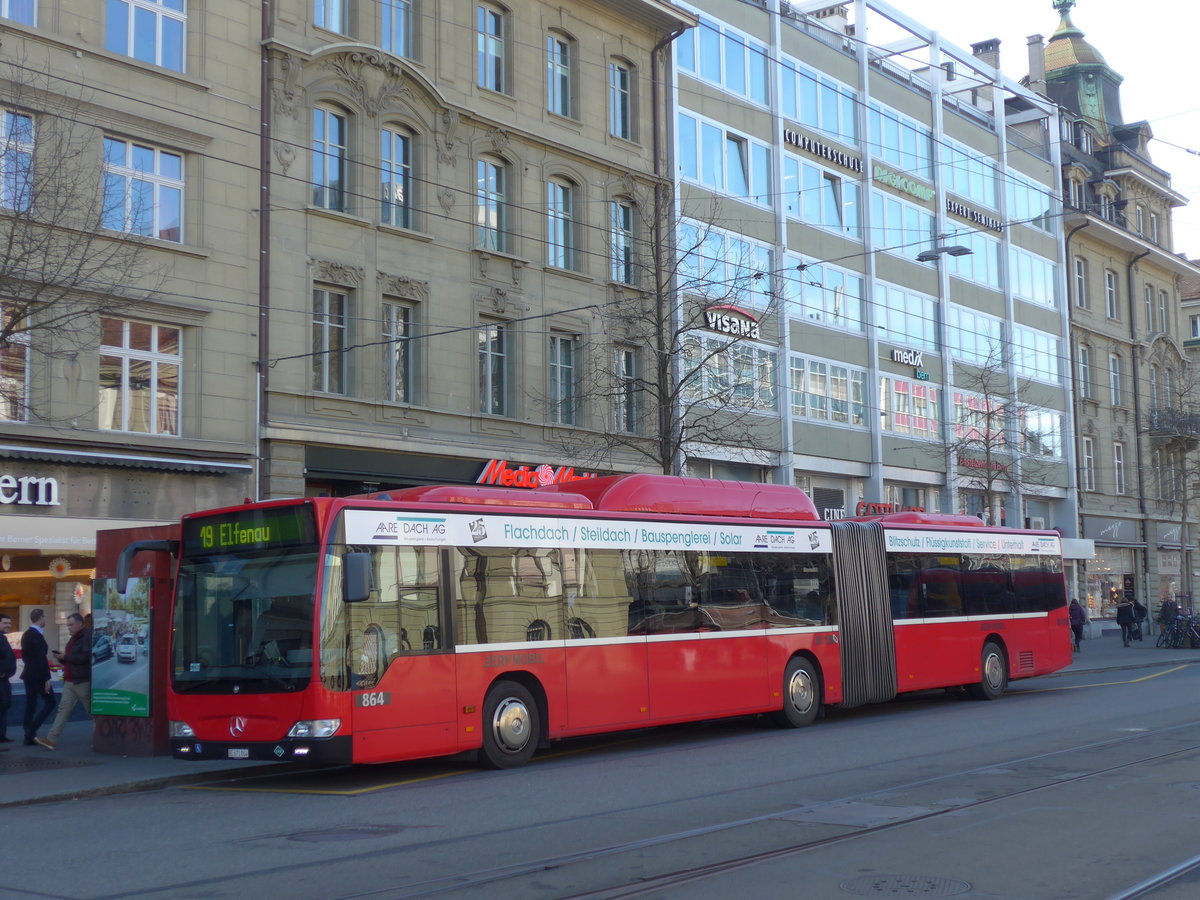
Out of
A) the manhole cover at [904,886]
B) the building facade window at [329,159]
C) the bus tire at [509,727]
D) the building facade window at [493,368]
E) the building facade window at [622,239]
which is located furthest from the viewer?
the building facade window at [622,239]

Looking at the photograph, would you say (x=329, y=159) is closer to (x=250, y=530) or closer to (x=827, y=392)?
(x=250, y=530)

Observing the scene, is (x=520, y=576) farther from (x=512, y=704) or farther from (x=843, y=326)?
(x=843, y=326)

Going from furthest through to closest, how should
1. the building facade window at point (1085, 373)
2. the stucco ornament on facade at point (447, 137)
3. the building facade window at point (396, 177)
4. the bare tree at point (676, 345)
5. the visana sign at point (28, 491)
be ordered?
the building facade window at point (1085, 373) → the bare tree at point (676, 345) → the stucco ornament on facade at point (447, 137) → the building facade window at point (396, 177) → the visana sign at point (28, 491)

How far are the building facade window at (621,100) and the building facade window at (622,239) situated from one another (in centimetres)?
165

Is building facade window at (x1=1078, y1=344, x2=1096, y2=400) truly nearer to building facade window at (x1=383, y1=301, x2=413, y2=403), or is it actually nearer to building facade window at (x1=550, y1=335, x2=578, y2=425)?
building facade window at (x1=550, y1=335, x2=578, y2=425)

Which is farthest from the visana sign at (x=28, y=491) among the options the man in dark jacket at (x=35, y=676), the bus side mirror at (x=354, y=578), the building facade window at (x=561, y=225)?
the building facade window at (x=561, y=225)

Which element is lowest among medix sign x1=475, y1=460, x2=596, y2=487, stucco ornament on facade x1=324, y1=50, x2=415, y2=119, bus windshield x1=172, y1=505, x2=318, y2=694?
bus windshield x1=172, y1=505, x2=318, y2=694

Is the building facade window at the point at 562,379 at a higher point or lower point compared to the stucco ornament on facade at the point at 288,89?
lower

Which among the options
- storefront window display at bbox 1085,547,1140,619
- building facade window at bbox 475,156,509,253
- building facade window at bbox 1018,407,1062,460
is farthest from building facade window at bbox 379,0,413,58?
storefront window display at bbox 1085,547,1140,619

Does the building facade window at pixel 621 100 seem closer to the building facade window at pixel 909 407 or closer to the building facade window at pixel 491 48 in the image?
the building facade window at pixel 491 48

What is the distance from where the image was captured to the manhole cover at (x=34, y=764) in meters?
15.1

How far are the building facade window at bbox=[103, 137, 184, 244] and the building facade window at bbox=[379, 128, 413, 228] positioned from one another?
4371mm

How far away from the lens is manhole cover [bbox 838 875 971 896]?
7.82 m

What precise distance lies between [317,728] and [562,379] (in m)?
17.3
